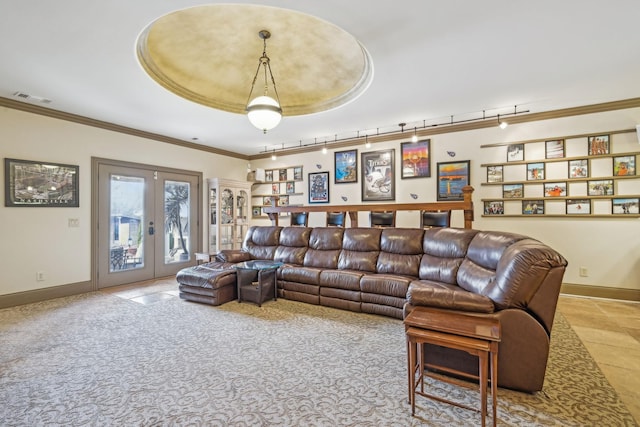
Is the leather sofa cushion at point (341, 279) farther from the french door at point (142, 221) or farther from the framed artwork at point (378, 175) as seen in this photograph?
the french door at point (142, 221)

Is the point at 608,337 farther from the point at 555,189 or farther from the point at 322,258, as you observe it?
the point at 322,258

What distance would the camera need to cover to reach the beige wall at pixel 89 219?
402 centimetres

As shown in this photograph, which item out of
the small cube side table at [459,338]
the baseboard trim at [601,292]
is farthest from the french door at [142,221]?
the baseboard trim at [601,292]

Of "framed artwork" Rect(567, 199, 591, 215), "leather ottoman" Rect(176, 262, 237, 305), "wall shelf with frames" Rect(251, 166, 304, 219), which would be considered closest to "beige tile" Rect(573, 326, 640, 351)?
"framed artwork" Rect(567, 199, 591, 215)

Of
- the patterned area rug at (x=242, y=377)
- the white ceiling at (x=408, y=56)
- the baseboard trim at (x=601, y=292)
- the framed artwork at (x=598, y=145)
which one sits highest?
the white ceiling at (x=408, y=56)

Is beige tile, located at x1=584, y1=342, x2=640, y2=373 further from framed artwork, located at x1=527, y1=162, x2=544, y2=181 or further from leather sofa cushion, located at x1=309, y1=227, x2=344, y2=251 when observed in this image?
leather sofa cushion, located at x1=309, y1=227, x2=344, y2=251

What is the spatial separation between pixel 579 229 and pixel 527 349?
3523 millimetres

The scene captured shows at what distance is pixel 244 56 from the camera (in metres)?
3.49

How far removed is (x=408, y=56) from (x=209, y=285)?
3583 millimetres

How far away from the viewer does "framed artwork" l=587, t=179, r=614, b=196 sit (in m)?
4.14

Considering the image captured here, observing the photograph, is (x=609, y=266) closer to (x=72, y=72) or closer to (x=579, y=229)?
(x=579, y=229)

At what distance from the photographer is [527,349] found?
1.91 metres

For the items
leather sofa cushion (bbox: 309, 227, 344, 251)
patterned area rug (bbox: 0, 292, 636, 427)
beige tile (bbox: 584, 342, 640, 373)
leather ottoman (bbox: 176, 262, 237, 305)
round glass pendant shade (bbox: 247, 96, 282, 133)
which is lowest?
beige tile (bbox: 584, 342, 640, 373)

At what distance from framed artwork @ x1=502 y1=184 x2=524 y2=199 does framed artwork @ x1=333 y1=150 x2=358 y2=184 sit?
270cm
